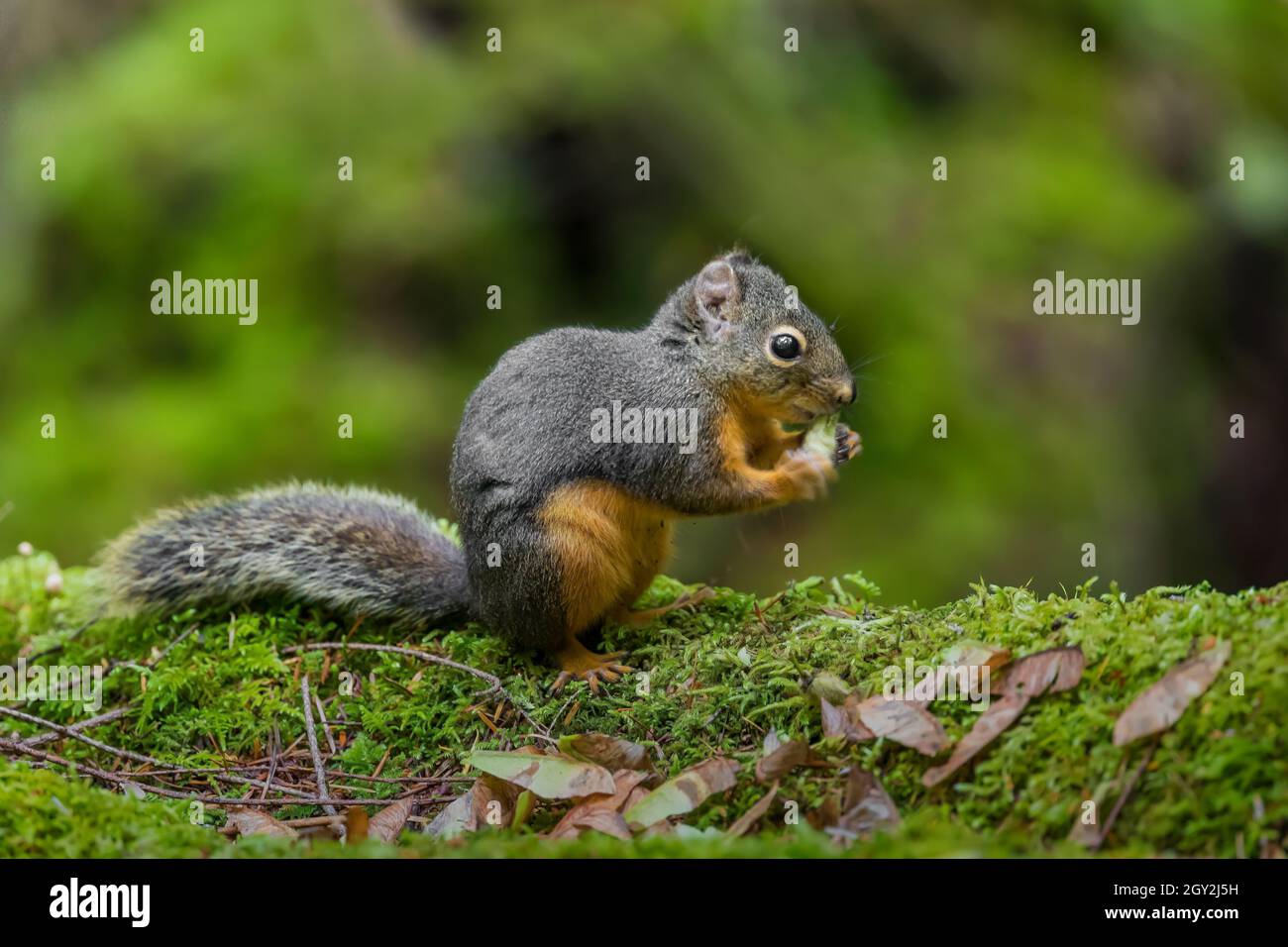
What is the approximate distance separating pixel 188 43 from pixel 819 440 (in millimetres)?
5081

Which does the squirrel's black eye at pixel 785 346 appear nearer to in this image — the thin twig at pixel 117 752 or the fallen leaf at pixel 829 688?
the fallen leaf at pixel 829 688

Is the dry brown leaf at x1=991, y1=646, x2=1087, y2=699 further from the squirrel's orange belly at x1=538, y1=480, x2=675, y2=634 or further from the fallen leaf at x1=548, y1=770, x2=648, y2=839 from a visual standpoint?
the squirrel's orange belly at x1=538, y1=480, x2=675, y2=634

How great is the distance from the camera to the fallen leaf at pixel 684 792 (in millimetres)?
3207

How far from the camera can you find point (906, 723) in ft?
10.4

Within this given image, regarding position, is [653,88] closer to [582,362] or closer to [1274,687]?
[582,362]

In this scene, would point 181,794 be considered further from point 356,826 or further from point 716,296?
point 716,296

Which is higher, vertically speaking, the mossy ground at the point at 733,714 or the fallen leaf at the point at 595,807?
the mossy ground at the point at 733,714

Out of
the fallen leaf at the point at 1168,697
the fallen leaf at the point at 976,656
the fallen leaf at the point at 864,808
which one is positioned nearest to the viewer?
the fallen leaf at the point at 1168,697

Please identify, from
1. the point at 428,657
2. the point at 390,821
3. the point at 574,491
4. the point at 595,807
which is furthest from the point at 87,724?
the point at 595,807

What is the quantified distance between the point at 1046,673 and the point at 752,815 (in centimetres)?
79

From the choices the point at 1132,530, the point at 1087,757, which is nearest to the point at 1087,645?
the point at 1087,757

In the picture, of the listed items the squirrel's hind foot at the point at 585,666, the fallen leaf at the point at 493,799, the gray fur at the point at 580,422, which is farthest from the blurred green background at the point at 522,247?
the fallen leaf at the point at 493,799

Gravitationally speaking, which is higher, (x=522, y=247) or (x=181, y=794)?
(x=522, y=247)

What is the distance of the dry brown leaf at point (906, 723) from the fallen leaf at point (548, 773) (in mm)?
692
